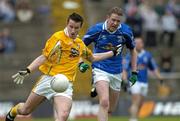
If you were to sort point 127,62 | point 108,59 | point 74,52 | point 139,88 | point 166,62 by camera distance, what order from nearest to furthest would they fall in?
1. point 74,52
2. point 108,59
3. point 127,62
4. point 139,88
5. point 166,62

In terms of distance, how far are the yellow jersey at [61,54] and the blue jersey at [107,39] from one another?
1416 millimetres

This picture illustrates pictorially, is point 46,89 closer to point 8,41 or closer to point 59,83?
point 59,83

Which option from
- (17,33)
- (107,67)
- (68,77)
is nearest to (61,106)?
(68,77)

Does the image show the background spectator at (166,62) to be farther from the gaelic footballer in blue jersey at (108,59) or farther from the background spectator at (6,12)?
the gaelic footballer in blue jersey at (108,59)

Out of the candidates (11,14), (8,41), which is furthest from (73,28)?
(11,14)

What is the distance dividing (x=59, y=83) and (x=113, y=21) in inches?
82.7

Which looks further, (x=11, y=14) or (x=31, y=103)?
(x=11, y=14)

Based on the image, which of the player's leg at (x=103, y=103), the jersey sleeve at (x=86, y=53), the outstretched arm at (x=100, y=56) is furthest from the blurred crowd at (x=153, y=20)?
the jersey sleeve at (x=86, y=53)

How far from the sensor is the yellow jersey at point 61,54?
13.4 meters

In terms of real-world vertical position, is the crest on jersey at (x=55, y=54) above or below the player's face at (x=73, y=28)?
below

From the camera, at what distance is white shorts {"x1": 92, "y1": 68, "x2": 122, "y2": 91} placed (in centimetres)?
1504

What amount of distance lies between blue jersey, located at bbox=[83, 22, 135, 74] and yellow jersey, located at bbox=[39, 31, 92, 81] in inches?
55.7

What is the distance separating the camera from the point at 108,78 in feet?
49.6

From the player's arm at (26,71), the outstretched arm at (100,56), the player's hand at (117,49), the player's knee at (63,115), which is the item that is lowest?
the player's knee at (63,115)
